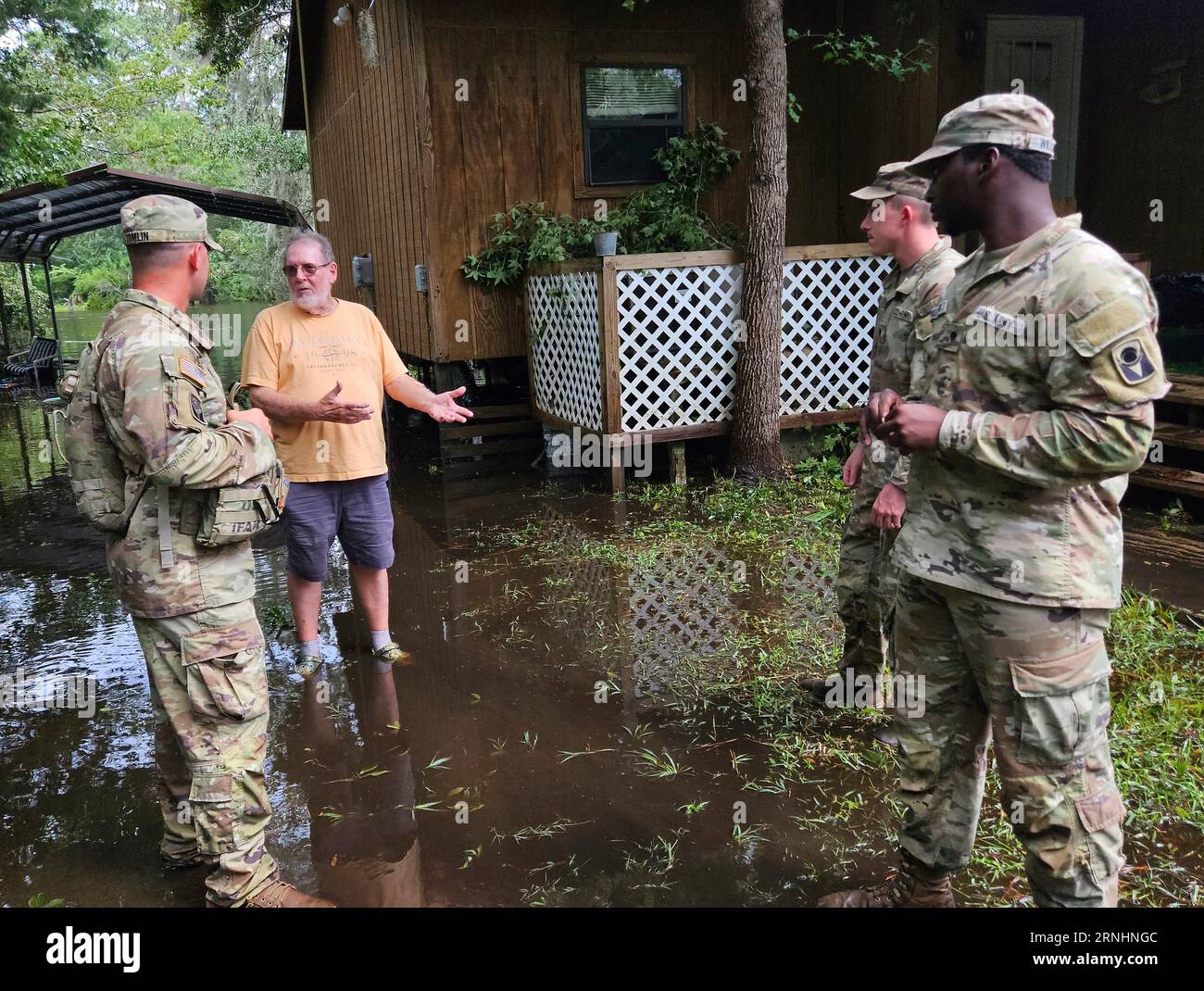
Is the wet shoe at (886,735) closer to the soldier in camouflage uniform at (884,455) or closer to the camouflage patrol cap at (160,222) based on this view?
the soldier in camouflage uniform at (884,455)

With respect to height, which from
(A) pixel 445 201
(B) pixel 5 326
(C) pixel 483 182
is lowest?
(B) pixel 5 326

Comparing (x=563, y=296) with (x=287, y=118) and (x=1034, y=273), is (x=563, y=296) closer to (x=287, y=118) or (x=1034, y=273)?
(x=1034, y=273)

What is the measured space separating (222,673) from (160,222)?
4.29 feet

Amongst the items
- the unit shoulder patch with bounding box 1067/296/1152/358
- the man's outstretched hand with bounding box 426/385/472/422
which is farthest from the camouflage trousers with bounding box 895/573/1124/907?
the man's outstretched hand with bounding box 426/385/472/422

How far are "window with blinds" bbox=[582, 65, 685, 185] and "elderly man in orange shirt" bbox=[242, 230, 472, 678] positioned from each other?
5.69 metres

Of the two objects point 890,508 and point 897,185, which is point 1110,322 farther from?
point 897,185

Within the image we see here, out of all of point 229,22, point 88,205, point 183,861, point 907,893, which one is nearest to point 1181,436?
point 907,893

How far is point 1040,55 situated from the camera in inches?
346

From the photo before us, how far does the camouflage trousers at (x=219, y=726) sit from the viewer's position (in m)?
2.71

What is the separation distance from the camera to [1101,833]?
2.06 m

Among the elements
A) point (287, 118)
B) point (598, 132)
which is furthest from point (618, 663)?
point (287, 118)

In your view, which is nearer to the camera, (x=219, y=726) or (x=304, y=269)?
(x=219, y=726)

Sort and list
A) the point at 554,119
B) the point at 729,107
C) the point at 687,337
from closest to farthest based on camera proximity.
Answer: the point at 687,337 → the point at 554,119 → the point at 729,107

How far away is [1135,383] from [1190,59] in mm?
8282
